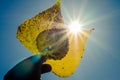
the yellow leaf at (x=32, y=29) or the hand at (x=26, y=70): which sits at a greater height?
the yellow leaf at (x=32, y=29)

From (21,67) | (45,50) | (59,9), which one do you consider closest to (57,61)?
(45,50)

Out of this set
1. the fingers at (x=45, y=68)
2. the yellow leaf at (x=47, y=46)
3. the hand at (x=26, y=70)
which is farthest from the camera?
the yellow leaf at (x=47, y=46)

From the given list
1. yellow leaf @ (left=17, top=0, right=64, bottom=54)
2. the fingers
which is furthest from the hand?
yellow leaf @ (left=17, top=0, right=64, bottom=54)

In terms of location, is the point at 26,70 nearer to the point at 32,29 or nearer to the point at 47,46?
the point at 47,46

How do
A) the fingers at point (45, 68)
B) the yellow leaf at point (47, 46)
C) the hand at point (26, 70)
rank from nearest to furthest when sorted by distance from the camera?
1. the hand at point (26, 70)
2. the fingers at point (45, 68)
3. the yellow leaf at point (47, 46)

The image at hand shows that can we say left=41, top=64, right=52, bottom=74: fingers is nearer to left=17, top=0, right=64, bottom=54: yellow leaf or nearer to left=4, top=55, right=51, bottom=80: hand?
left=4, top=55, right=51, bottom=80: hand

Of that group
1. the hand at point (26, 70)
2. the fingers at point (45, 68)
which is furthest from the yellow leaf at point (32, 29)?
the hand at point (26, 70)

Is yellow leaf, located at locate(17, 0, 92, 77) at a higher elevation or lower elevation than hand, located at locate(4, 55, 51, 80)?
higher

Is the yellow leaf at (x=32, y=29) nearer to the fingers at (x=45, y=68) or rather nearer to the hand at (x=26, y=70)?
the fingers at (x=45, y=68)

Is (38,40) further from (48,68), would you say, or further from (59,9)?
(59,9)
